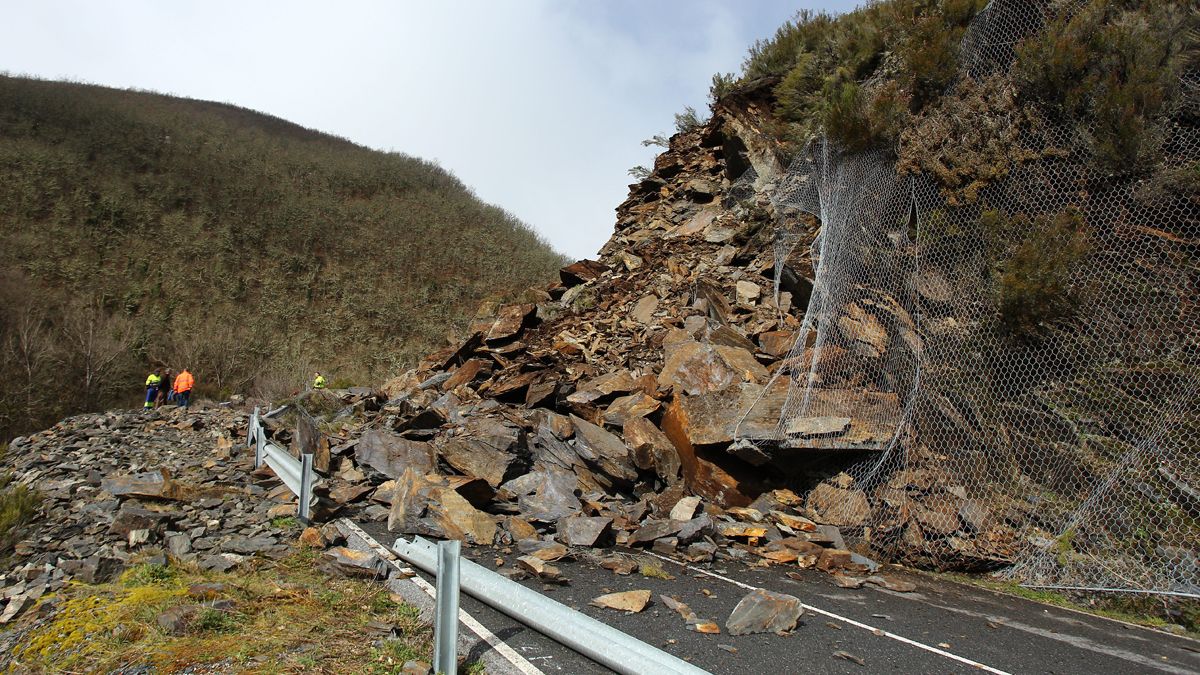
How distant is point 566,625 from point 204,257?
38.5 meters

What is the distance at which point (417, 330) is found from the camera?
32.8 meters

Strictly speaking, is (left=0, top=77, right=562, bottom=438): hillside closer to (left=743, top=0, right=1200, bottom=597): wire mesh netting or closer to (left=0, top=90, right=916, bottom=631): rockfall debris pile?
(left=0, top=90, right=916, bottom=631): rockfall debris pile

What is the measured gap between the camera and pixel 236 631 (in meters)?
3.23

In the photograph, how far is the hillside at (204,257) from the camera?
24.1 metres

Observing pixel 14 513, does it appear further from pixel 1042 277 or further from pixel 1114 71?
pixel 1114 71

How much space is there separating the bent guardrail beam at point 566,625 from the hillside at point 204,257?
19.2m

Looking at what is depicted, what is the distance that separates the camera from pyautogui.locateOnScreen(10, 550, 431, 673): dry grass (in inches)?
113

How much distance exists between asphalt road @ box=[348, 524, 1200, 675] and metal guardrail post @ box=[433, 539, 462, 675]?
463mm

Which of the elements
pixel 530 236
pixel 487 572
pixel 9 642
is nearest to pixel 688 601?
pixel 487 572

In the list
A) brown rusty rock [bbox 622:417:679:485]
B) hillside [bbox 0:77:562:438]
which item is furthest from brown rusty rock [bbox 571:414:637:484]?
hillside [bbox 0:77:562:438]

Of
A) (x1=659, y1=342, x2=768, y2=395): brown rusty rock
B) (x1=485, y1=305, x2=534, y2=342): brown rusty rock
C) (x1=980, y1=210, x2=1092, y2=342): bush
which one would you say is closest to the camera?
(x1=980, y1=210, x2=1092, y2=342): bush

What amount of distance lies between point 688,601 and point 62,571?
4.45 m

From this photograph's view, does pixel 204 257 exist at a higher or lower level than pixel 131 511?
higher

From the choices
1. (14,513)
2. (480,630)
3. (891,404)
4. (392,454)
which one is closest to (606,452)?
(392,454)
